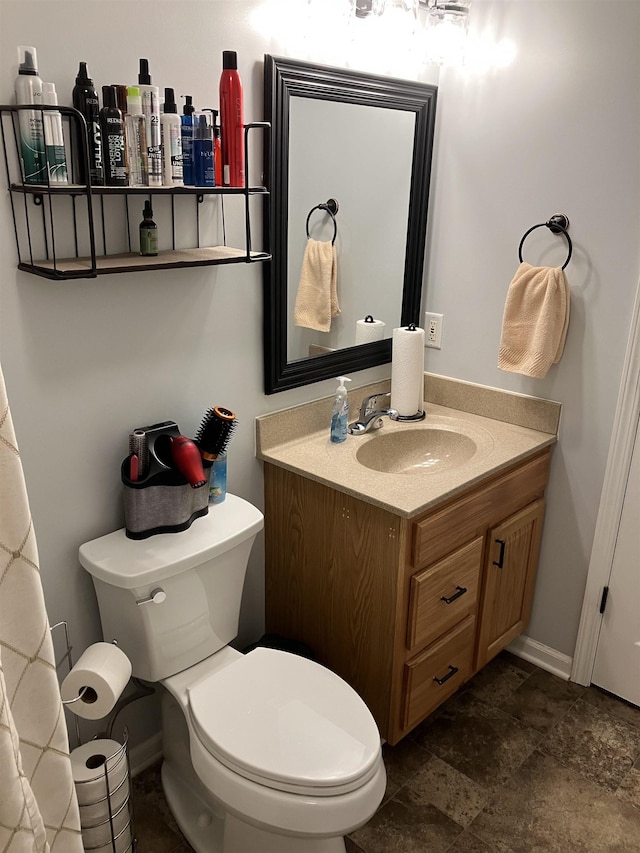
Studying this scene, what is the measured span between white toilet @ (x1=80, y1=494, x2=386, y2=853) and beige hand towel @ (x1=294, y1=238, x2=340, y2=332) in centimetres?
58

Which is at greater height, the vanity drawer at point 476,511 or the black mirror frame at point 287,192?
the black mirror frame at point 287,192

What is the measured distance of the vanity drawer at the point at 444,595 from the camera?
188 centimetres

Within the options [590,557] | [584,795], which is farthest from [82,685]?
[590,557]

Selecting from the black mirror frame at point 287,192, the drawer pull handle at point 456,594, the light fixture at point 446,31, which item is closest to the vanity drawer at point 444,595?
the drawer pull handle at point 456,594

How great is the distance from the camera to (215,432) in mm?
1752

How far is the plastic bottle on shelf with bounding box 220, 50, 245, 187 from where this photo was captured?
154 cm

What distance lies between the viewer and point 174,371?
1811mm

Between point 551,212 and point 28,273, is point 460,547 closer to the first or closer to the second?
point 551,212

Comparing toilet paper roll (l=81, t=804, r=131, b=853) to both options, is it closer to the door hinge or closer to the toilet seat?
the toilet seat

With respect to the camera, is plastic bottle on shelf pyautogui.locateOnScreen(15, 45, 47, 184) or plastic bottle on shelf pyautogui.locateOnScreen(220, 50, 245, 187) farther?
plastic bottle on shelf pyautogui.locateOnScreen(220, 50, 245, 187)

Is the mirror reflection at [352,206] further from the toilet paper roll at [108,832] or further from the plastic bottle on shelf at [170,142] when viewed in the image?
the toilet paper roll at [108,832]

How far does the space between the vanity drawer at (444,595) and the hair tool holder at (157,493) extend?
0.62 m

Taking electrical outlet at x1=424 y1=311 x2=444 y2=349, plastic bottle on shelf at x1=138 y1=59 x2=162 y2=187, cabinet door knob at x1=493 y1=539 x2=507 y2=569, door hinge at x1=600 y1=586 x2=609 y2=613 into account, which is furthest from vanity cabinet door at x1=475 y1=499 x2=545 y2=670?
Result: plastic bottle on shelf at x1=138 y1=59 x2=162 y2=187

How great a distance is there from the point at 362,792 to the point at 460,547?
73 cm
